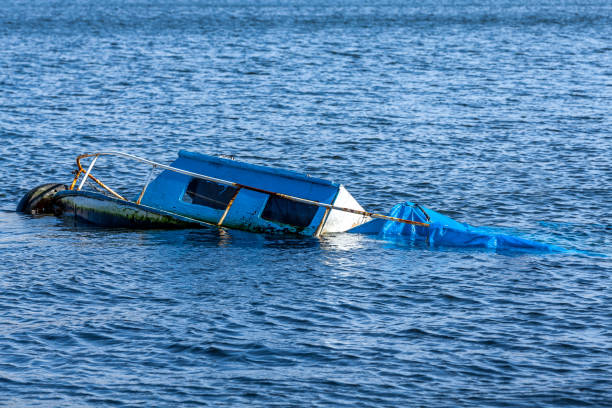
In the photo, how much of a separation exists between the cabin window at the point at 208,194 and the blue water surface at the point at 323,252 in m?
1.22

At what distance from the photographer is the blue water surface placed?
683 inches

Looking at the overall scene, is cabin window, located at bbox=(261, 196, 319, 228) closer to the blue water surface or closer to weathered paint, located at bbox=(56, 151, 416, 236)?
weathered paint, located at bbox=(56, 151, 416, 236)

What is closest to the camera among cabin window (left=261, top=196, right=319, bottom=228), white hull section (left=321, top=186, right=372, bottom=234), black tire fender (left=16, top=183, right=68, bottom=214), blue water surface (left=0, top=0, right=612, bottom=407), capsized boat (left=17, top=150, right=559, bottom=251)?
blue water surface (left=0, top=0, right=612, bottom=407)

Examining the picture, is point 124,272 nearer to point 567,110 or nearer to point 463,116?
point 463,116

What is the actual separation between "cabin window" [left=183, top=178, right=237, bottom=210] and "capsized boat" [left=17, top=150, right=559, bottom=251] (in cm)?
3

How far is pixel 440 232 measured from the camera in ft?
86.5

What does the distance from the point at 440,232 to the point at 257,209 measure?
6031mm

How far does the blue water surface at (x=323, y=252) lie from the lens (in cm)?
1734

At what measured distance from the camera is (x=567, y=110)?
4834 cm

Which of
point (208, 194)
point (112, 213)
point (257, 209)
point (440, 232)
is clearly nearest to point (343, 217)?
point (257, 209)

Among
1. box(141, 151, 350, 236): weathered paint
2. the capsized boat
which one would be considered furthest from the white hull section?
box(141, 151, 350, 236): weathered paint

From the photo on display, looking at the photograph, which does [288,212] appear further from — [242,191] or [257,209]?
[242,191]

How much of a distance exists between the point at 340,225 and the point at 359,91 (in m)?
29.3

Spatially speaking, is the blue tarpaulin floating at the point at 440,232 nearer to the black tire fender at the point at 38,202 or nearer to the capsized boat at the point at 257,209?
the capsized boat at the point at 257,209
